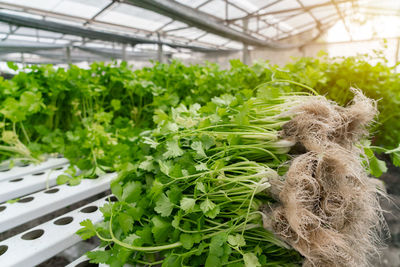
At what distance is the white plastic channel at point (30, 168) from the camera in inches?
47.1

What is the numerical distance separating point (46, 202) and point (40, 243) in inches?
9.9

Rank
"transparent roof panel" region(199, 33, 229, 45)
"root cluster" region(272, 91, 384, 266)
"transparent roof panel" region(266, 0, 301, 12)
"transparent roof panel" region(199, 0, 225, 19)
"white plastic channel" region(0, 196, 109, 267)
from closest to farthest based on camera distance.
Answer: "root cluster" region(272, 91, 384, 266) → "white plastic channel" region(0, 196, 109, 267) → "transparent roof panel" region(199, 0, 225, 19) → "transparent roof panel" region(266, 0, 301, 12) → "transparent roof panel" region(199, 33, 229, 45)

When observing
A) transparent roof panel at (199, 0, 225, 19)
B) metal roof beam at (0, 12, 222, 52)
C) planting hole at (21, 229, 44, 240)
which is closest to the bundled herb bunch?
planting hole at (21, 229, 44, 240)

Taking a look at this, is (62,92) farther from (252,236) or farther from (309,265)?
(309,265)

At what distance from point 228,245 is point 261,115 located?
0.43 m

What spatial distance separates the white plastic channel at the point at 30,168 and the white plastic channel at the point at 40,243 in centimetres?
51

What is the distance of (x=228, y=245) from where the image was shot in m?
0.57

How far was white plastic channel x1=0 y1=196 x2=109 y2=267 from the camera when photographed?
703 millimetres

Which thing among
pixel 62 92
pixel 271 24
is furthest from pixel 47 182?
pixel 271 24

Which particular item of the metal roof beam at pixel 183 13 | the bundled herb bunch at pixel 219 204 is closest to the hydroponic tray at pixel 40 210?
the bundled herb bunch at pixel 219 204

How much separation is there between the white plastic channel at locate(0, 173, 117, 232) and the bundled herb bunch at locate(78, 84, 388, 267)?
41 centimetres

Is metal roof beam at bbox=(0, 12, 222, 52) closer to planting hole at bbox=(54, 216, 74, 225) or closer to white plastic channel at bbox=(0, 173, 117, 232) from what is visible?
white plastic channel at bbox=(0, 173, 117, 232)

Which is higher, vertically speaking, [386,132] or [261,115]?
[261,115]

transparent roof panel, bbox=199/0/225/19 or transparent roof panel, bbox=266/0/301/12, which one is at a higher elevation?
transparent roof panel, bbox=266/0/301/12
